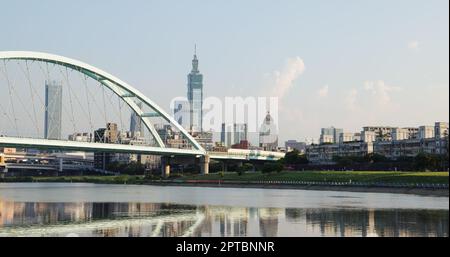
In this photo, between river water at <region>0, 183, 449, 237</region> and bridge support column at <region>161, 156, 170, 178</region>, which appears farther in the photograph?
bridge support column at <region>161, 156, 170, 178</region>

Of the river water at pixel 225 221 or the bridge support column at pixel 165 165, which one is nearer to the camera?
the river water at pixel 225 221

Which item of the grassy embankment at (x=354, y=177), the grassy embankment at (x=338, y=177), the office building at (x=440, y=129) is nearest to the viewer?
the grassy embankment at (x=354, y=177)

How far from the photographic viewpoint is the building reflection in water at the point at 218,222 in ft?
79.9

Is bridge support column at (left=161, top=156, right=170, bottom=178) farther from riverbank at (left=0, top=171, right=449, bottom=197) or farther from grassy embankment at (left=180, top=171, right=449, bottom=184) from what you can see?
grassy embankment at (left=180, top=171, right=449, bottom=184)

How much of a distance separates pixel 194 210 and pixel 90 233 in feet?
39.7

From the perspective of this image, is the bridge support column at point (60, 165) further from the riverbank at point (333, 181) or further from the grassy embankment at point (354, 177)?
the grassy embankment at point (354, 177)

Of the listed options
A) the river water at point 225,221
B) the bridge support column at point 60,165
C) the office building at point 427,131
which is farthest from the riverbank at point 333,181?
the bridge support column at point 60,165

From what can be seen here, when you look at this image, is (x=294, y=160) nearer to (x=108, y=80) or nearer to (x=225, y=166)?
(x=225, y=166)

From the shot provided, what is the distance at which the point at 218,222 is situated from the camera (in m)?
28.5

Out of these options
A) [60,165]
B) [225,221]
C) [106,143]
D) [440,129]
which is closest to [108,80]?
[106,143]

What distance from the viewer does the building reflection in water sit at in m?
24.4

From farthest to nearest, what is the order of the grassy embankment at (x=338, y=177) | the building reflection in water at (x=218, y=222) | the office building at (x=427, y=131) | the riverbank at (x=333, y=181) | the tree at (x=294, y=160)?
the office building at (x=427, y=131) < the tree at (x=294, y=160) < the grassy embankment at (x=338, y=177) < the riverbank at (x=333, y=181) < the building reflection in water at (x=218, y=222)

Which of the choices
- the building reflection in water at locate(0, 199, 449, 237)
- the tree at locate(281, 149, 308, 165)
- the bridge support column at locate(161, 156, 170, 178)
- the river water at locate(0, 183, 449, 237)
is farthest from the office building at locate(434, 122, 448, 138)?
the building reflection in water at locate(0, 199, 449, 237)
